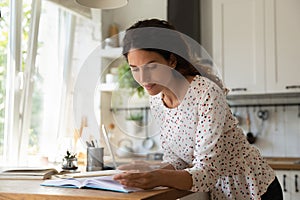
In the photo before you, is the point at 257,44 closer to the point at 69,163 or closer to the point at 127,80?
the point at 127,80

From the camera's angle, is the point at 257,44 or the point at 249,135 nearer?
the point at 257,44

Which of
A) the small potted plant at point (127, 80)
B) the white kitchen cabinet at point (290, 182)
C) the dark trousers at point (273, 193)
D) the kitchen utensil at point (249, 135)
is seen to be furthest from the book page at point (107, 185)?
the kitchen utensil at point (249, 135)

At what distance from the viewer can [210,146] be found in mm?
1162

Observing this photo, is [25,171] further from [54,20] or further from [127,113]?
[127,113]

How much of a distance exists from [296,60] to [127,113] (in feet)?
5.05

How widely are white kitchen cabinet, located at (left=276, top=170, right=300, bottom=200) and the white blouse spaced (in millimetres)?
1526

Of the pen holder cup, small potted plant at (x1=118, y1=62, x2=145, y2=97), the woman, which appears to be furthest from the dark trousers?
small potted plant at (x1=118, y1=62, x2=145, y2=97)

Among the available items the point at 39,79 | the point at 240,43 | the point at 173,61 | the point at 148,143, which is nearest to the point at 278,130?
the point at 240,43

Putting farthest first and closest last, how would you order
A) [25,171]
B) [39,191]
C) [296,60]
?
[296,60] → [25,171] → [39,191]

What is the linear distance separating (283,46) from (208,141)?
2.18 metres

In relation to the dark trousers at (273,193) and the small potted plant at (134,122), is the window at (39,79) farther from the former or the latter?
the dark trousers at (273,193)

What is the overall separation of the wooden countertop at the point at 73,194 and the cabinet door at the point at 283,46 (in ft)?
6.90

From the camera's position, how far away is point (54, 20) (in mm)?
3195

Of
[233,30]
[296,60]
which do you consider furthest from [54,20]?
[296,60]
